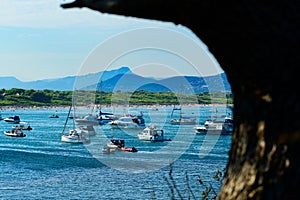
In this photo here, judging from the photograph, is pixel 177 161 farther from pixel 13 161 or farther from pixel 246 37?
pixel 246 37

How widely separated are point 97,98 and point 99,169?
189ft

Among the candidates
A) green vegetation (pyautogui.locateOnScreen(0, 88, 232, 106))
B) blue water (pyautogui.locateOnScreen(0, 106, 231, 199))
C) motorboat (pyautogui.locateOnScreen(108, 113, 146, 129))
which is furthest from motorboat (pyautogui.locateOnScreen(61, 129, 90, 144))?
green vegetation (pyautogui.locateOnScreen(0, 88, 232, 106))

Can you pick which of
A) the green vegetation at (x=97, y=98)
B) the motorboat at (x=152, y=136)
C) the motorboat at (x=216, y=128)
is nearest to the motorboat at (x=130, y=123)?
the motorboat at (x=216, y=128)

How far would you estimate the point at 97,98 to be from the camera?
90688mm

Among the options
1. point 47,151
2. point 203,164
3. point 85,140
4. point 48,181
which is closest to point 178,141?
point 85,140

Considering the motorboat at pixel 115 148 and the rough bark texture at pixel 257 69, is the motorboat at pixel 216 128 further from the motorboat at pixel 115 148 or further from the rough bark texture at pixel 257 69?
the rough bark texture at pixel 257 69

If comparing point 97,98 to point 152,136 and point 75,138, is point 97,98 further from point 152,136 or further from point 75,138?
point 75,138

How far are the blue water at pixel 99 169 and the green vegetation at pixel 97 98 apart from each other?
3843 centimetres

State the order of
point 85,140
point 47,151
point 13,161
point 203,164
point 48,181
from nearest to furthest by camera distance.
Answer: point 48,181
point 203,164
point 13,161
point 47,151
point 85,140

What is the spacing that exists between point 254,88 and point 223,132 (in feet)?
185

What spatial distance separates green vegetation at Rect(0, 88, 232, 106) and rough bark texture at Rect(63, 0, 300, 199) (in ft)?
267

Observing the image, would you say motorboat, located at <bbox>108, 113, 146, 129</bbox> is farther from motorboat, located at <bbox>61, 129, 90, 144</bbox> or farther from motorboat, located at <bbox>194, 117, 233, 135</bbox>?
motorboat, located at <bbox>61, 129, 90, 144</bbox>

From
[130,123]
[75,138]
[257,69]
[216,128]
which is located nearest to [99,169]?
[75,138]

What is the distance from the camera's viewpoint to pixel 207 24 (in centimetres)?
191
